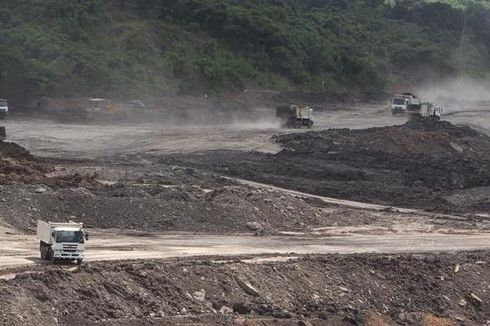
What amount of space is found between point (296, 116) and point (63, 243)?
6135 cm

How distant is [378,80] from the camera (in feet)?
460

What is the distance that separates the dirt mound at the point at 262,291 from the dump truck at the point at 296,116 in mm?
51345

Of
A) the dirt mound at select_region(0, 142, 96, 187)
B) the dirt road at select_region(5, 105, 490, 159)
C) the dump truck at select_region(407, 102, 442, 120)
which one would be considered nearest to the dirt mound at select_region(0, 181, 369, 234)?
the dirt mound at select_region(0, 142, 96, 187)

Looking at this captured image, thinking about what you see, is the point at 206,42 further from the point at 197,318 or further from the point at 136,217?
the point at 197,318

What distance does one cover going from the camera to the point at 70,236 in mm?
35969

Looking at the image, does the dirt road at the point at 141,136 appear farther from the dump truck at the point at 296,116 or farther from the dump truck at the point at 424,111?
the dump truck at the point at 424,111

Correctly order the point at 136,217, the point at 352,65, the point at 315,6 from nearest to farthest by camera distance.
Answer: the point at 136,217
the point at 352,65
the point at 315,6

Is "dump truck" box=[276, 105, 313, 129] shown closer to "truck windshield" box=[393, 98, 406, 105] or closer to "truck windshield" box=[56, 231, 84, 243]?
"truck windshield" box=[393, 98, 406, 105]

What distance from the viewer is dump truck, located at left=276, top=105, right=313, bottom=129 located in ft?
315

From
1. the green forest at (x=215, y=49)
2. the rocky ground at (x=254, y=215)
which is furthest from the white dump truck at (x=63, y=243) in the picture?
the green forest at (x=215, y=49)

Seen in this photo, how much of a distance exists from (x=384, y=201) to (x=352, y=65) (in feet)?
246

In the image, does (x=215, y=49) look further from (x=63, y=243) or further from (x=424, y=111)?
(x=63, y=243)

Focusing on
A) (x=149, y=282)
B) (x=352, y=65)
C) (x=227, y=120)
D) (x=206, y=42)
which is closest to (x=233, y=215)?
(x=149, y=282)

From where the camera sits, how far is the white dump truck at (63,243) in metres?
35.6
